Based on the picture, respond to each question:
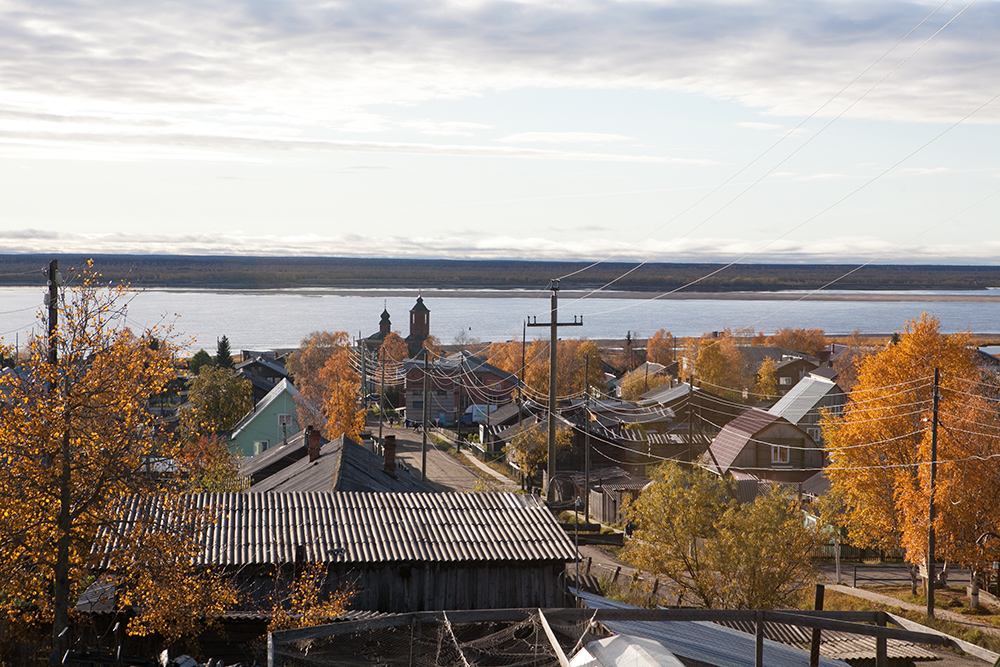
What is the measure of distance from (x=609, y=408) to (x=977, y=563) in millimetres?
37063

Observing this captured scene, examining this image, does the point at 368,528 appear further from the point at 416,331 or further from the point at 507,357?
the point at 416,331

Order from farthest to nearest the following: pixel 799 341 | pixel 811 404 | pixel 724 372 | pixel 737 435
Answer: pixel 799 341
pixel 724 372
pixel 811 404
pixel 737 435

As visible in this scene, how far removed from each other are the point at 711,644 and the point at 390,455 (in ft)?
67.8

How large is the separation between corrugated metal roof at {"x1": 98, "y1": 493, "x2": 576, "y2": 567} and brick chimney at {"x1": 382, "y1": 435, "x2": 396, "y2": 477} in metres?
10.5

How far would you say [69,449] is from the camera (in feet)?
47.2

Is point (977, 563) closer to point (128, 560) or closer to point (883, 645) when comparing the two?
point (883, 645)

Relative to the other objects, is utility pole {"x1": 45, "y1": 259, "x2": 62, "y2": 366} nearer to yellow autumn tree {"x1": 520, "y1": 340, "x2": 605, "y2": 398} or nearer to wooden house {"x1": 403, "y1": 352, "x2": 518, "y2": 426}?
yellow autumn tree {"x1": 520, "y1": 340, "x2": 605, "y2": 398}

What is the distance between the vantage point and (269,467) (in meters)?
38.9

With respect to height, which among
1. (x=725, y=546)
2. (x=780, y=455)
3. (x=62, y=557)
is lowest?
(x=780, y=455)

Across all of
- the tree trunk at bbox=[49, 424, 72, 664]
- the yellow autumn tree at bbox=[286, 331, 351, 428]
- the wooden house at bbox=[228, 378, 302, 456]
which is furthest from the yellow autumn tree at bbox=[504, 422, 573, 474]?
the tree trunk at bbox=[49, 424, 72, 664]

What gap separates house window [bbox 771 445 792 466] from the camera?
5522 cm

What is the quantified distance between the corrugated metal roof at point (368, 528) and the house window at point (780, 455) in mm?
37863

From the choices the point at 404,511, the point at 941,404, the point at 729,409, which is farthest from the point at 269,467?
the point at 729,409

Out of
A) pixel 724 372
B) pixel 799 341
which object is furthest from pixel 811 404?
pixel 799 341
